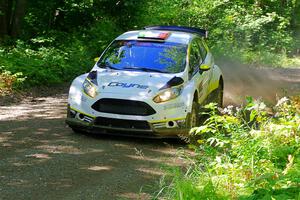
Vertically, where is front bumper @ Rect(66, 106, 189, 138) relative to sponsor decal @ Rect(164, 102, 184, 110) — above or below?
below

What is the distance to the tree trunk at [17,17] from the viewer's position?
19.2 m

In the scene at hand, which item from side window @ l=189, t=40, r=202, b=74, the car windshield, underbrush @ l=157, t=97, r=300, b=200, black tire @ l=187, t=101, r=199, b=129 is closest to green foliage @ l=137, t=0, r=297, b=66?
side window @ l=189, t=40, r=202, b=74

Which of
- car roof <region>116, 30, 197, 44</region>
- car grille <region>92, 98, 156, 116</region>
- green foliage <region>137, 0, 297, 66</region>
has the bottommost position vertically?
green foliage <region>137, 0, 297, 66</region>

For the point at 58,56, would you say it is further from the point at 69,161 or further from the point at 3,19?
the point at 69,161

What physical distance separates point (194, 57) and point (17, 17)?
37.3 feet

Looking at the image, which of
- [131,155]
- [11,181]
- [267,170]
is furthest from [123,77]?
[267,170]

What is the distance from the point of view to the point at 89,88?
8562 millimetres

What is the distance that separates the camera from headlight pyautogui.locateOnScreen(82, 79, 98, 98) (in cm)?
844

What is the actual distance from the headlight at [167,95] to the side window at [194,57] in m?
0.94

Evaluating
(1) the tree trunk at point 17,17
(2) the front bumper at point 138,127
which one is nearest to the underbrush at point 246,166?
(2) the front bumper at point 138,127

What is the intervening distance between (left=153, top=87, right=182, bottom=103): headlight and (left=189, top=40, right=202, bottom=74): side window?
3.08 ft

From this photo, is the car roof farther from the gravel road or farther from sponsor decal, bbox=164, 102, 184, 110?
the gravel road

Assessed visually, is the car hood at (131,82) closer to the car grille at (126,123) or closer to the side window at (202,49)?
the car grille at (126,123)

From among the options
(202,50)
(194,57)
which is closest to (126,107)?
(194,57)
